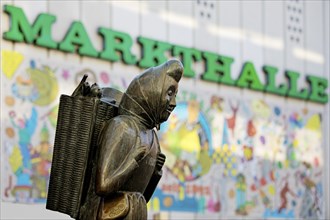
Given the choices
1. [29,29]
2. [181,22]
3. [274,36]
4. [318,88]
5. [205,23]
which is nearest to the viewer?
[29,29]

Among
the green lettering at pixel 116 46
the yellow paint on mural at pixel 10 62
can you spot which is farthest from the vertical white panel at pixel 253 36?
the yellow paint on mural at pixel 10 62

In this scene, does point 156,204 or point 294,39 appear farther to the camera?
point 294,39

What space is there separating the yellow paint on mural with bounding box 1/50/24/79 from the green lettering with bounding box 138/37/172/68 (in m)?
2.06

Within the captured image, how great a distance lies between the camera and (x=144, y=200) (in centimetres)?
590

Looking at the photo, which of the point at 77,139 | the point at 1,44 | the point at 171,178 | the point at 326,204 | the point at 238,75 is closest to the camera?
the point at 77,139

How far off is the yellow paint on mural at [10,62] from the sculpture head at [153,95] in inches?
283

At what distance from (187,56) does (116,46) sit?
53.0 inches

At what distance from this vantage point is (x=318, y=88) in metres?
17.1

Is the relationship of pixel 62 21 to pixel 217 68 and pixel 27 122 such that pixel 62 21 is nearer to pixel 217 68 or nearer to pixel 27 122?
pixel 27 122

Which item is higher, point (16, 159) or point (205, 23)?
point (205, 23)

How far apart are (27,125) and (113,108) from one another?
282 inches

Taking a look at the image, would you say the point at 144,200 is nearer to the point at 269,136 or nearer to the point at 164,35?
the point at 164,35

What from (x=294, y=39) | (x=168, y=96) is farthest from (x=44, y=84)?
(x=168, y=96)

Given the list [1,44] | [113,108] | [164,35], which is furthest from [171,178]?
[113,108]
